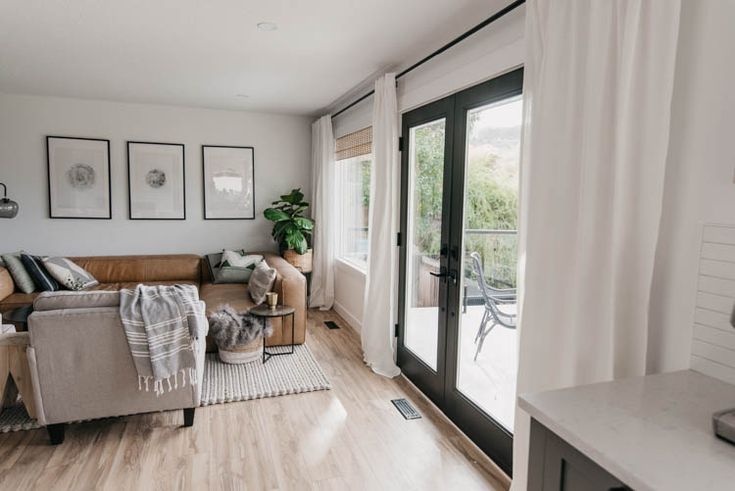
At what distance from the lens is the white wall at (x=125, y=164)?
481 centimetres

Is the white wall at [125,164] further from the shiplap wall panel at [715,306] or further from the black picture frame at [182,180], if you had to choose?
the shiplap wall panel at [715,306]

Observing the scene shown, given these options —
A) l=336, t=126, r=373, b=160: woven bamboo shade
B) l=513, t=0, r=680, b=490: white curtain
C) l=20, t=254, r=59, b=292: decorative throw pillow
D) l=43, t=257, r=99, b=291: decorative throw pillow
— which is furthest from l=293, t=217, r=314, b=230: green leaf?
l=513, t=0, r=680, b=490: white curtain

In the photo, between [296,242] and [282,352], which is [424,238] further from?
[296,242]

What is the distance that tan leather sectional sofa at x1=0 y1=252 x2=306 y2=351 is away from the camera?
4.06m

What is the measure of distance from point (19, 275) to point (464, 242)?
420 cm

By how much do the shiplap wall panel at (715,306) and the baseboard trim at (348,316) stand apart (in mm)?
3445

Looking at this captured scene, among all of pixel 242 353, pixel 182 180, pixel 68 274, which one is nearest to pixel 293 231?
pixel 182 180

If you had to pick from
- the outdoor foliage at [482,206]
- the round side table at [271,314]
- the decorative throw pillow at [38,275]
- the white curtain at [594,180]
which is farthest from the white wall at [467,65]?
the decorative throw pillow at [38,275]

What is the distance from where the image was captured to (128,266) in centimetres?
499

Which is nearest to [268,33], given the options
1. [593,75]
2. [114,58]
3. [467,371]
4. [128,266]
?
[114,58]

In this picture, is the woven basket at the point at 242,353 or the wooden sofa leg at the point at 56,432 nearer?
the wooden sofa leg at the point at 56,432

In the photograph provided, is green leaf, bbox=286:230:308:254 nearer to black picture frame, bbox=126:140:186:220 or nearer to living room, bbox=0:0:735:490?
living room, bbox=0:0:735:490

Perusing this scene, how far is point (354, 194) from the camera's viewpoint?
4.97m

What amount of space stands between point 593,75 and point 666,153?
1.14 ft
